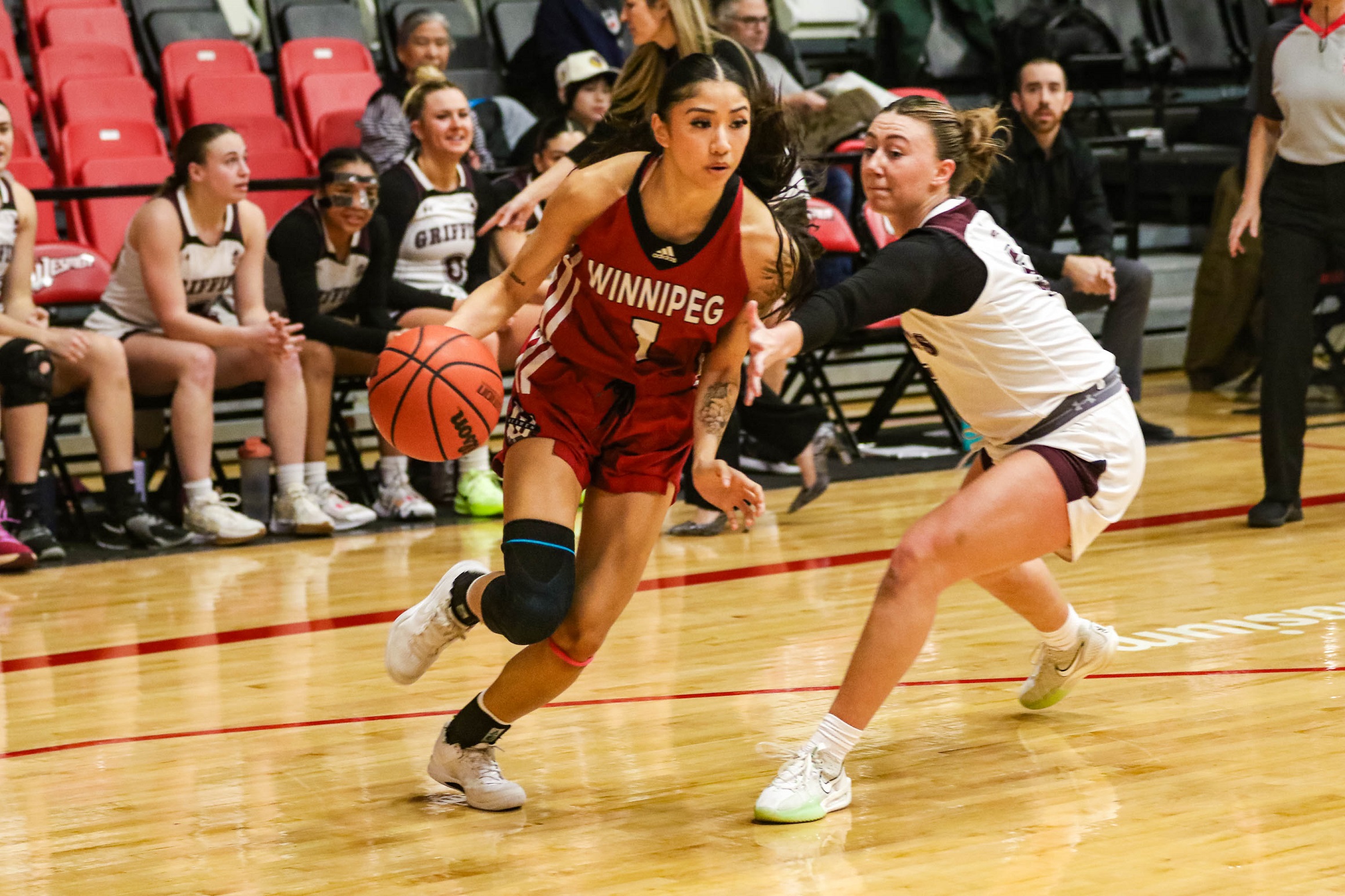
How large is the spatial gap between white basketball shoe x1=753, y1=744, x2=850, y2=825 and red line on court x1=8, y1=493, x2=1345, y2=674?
205cm

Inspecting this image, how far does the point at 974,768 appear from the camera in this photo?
3.29 metres

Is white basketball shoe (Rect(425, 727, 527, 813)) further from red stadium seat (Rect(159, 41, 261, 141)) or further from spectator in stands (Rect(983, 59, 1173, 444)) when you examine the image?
red stadium seat (Rect(159, 41, 261, 141))

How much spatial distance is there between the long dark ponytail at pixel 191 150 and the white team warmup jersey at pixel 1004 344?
356cm

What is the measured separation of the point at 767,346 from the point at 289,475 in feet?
12.9

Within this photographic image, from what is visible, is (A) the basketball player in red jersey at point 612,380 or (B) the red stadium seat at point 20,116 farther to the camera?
(B) the red stadium seat at point 20,116

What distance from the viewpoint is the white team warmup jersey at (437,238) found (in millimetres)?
6789

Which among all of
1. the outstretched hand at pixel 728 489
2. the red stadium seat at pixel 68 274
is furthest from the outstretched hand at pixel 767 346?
the red stadium seat at pixel 68 274

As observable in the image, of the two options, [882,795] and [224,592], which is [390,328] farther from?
[882,795]

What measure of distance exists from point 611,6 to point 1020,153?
292cm

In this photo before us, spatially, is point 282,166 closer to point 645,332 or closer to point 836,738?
point 645,332

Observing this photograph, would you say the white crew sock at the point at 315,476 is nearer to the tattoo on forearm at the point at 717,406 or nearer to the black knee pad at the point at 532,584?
the black knee pad at the point at 532,584

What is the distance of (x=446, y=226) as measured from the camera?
22.3ft

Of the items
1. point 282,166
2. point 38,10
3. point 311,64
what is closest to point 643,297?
point 282,166

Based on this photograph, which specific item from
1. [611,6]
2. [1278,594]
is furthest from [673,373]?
[611,6]
